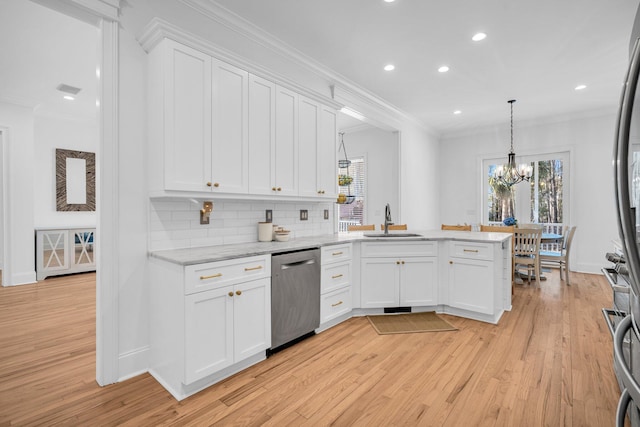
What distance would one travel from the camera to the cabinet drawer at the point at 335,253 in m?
2.99

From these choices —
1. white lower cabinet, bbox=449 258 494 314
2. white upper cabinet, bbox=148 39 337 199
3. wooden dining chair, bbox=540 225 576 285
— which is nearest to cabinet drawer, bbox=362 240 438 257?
white lower cabinet, bbox=449 258 494 314

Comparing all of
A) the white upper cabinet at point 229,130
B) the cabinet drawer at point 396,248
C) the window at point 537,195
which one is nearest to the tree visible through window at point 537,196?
the window at point 537,195

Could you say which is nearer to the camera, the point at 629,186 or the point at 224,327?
the point at 629,186

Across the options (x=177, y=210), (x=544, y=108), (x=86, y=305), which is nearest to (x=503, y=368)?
(x=177, y=210)

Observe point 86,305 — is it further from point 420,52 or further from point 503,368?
point 420,52

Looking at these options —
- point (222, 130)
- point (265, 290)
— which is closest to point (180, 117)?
point (222, 130)

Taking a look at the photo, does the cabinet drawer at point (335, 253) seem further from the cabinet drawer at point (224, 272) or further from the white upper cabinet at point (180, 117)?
the white upper cabinet at point (180, 117)

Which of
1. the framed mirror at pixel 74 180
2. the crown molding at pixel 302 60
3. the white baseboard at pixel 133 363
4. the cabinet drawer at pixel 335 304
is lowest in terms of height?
the white baseboard at pixel 133 363

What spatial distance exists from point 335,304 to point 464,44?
301 centimetres

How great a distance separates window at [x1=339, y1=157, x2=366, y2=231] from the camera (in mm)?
6898

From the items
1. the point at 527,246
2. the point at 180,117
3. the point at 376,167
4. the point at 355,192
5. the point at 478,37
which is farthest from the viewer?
the point at 355,192

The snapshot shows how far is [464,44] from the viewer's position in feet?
11.0

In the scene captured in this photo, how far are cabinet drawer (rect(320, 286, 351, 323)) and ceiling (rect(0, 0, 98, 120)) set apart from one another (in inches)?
126

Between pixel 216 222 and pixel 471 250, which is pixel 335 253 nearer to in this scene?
pixel 216 222
